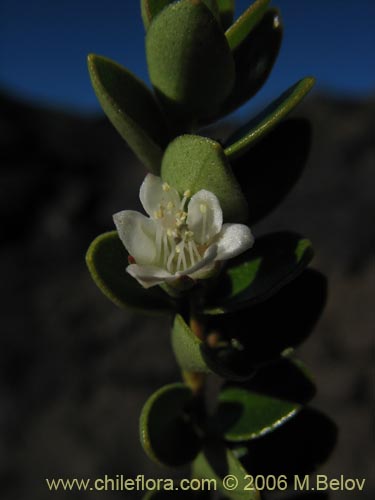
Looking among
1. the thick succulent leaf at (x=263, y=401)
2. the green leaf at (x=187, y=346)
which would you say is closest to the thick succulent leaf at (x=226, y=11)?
the green leaf at (x=187, y=346)

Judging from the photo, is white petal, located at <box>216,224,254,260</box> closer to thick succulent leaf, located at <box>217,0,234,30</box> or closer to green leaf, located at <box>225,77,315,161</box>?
green leaf, located at <box>225,77,315,161</box>

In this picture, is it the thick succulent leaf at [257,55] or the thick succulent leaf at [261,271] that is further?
the thick succulent leaf at [257,55]

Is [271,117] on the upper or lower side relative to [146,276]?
upper

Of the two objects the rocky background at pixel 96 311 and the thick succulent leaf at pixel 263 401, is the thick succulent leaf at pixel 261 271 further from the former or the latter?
the rocky background at pixel 96 311

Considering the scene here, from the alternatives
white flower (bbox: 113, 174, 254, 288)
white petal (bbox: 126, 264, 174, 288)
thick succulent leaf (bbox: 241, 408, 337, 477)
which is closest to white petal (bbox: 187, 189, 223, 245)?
white flower (bbox: 113, 174, 254, 288)

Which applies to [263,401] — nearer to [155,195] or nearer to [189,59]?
[155,195]

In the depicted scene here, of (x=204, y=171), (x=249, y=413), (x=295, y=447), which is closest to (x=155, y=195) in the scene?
(x=204, y=171)
